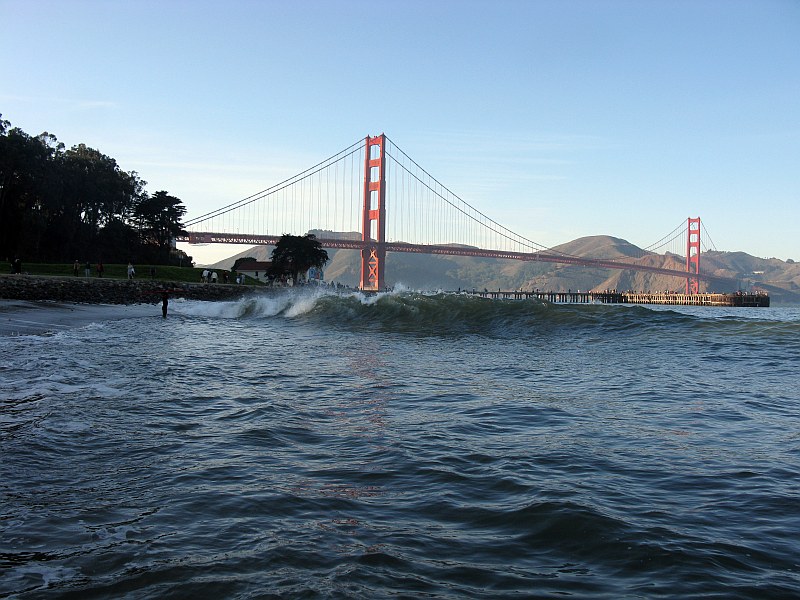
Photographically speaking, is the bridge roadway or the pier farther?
the pier

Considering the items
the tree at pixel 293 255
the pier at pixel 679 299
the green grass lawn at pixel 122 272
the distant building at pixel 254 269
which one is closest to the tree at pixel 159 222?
the green grass lawn at pixel 122 272

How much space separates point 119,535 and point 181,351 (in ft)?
35.6

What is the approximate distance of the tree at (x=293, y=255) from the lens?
73.2 m

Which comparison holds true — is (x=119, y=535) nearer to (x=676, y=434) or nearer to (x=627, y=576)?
(x=627, y=576)

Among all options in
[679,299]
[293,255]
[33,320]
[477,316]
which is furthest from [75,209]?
[679,299]

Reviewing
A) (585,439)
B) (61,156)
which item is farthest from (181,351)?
(61,156)

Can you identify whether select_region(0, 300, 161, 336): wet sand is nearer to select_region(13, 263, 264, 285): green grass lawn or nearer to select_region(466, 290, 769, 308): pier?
select_region(13, 263, 264, 285): green grass lawn

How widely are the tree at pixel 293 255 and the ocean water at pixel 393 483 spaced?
62.6 meters

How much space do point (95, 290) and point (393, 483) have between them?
41.1 metres

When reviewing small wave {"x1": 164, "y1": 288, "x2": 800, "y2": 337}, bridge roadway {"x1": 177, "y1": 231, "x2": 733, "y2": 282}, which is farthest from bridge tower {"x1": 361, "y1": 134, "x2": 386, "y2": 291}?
small wave {"x1": 164, "y1": 288, "x2": 800, "y2": 337}

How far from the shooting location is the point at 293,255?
7294 centimetres

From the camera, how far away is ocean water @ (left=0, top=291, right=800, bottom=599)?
3.23 meters

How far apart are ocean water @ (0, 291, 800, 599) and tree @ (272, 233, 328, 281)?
6258cm

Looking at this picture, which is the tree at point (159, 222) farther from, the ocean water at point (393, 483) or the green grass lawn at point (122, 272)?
the ocean water at point (393, 483)
